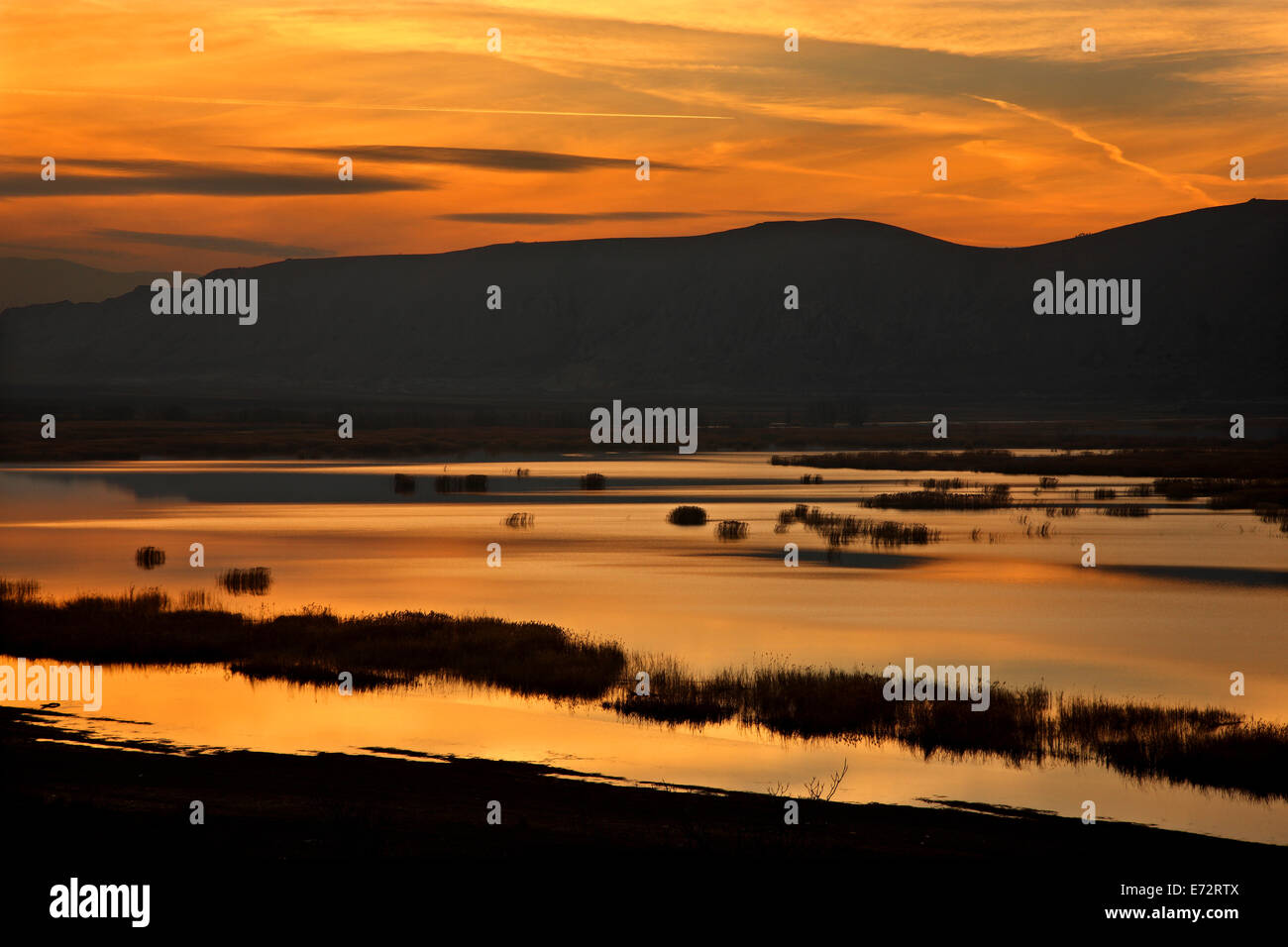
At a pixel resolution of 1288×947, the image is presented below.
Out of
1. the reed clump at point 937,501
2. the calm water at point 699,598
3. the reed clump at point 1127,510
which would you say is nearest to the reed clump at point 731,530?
the calm water at point 699,598

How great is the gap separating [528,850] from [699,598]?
1999cm

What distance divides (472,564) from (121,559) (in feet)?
30.6

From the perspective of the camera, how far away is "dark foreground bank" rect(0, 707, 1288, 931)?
10602mm

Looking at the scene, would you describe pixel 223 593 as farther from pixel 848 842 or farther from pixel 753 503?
pixel 753 503

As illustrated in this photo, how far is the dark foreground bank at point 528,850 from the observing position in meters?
10.6

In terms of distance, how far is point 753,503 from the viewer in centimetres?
5650

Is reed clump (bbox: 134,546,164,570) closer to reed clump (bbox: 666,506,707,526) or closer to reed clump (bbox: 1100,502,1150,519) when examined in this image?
reed clump (bbox: 666,506,707,526)

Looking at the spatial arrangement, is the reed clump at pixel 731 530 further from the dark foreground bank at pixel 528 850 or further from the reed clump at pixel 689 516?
the dark foreground bank at pixel 528 850

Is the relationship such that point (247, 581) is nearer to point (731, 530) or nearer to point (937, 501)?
point (731, 530)

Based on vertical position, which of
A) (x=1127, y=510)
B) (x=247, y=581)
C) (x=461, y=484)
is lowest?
(x=247, y=581)

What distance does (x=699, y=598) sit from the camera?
31.7 metres

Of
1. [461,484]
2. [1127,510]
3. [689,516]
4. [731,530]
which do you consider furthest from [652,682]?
[461,484]

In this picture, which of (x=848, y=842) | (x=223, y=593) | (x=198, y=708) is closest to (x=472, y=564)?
(x=223, y=593)

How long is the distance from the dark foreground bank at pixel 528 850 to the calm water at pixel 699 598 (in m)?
1.56
